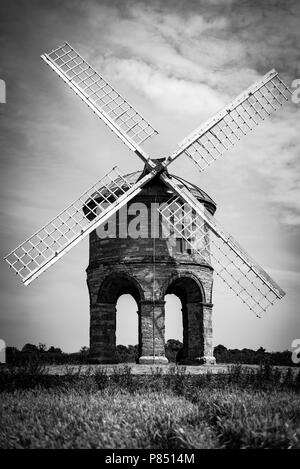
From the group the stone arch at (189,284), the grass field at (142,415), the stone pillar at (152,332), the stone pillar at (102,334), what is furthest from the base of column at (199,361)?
the grass field at (142,415)

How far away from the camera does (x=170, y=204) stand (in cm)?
1581

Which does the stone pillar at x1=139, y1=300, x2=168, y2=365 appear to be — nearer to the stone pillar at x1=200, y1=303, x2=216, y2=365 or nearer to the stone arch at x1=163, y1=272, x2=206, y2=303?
the stone arch at x1=163, y1=272, x2=206, y2=303

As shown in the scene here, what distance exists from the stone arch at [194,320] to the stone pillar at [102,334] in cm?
262

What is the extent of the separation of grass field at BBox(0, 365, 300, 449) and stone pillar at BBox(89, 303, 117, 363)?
234 inches

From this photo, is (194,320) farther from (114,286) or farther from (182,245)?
(114,286)

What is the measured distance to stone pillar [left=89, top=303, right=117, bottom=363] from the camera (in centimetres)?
1650

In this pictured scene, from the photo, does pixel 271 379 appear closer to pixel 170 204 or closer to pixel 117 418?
pixel 117 418

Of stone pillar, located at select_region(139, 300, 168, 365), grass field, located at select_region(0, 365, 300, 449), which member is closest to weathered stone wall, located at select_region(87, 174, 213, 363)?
stone pillar, located at select_region(139, 300, 168, 365)

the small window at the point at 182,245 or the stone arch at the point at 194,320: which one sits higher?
the small window at the point at 182,245

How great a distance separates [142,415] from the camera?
269 inches

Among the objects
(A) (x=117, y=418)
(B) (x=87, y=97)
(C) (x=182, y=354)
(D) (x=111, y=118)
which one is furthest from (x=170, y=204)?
(A) (x=117, y=418)

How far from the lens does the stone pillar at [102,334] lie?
16500 mm

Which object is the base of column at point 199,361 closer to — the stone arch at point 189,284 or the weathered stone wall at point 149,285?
the weathered stone wall at point 149,285

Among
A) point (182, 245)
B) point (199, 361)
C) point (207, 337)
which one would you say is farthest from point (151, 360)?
point (182, 245)
